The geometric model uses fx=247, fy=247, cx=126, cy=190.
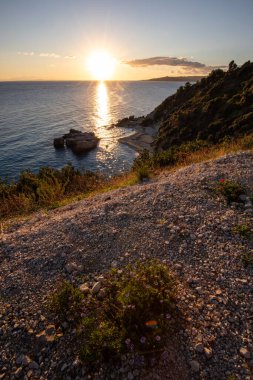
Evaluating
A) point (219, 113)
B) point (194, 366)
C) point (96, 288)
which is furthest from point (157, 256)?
point (219, 113)

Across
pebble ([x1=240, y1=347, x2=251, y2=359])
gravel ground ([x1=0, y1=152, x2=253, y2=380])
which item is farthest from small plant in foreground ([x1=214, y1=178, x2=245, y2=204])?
pebble ([x1=240, y1=347, x2=251, y2=359])

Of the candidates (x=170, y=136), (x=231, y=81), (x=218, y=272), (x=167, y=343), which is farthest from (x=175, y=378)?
(x=231, y=81)

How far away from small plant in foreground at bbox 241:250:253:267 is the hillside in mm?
23134

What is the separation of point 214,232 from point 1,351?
5.57 metres

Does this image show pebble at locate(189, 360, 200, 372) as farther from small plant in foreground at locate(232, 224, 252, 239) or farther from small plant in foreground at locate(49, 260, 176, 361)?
small plant in foreground at locate(232, 224, 252, 239)

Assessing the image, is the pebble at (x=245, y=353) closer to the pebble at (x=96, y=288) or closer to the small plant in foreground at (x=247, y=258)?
the small plant in foreground at (x=247, y=258)

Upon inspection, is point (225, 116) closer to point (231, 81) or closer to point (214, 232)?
point (231, 81)

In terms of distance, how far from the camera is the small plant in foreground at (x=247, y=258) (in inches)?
224

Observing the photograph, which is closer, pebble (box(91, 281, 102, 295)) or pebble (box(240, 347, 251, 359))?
pebble (box(240, 347, 251, 359))

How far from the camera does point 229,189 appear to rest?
28.0 feet

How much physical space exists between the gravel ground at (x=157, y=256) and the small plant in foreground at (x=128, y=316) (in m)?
0.23

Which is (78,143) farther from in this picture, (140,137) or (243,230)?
(243,230)

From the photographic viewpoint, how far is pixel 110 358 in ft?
13.4

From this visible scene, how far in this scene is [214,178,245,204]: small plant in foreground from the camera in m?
8.25
